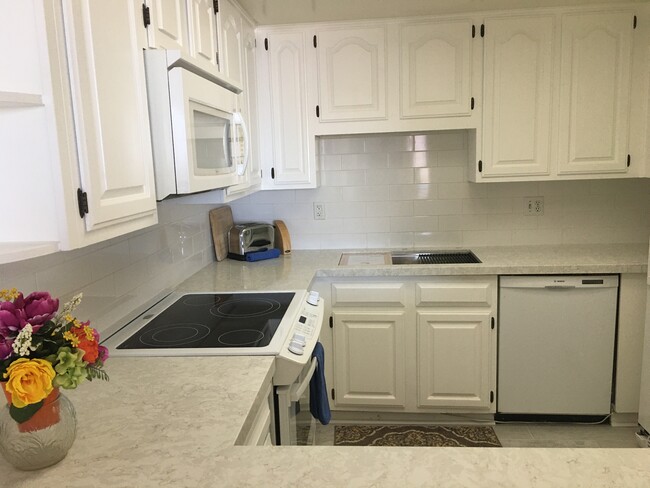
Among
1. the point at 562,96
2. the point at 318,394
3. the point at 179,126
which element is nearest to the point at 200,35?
the point at 179,126

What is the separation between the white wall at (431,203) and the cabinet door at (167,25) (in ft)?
5.07

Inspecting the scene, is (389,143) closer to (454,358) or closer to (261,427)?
(454,358)

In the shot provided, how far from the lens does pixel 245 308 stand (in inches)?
85.5

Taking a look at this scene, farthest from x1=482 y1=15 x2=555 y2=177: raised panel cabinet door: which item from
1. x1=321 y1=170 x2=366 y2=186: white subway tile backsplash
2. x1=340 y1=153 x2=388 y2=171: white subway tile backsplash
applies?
x1=321 y1=170 x2=366 y2=186: white subway tile backsplash

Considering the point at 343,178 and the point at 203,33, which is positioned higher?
the point at 203,33

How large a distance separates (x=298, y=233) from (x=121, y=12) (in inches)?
82.8

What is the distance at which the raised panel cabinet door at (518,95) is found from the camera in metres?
2.81

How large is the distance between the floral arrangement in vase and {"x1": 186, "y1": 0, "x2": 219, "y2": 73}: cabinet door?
1.04m

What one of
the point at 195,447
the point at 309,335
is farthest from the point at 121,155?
the point at 309,335

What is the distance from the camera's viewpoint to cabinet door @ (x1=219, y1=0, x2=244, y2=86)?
2.31m

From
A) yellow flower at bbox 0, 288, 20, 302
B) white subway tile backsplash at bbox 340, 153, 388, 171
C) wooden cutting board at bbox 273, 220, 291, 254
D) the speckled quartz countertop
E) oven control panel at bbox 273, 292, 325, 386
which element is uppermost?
white subway tile backsplash at bbox 340, 153, 388, 171

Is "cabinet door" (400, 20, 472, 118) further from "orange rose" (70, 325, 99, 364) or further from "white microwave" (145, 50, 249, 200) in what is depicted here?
"orange rose" (70, 325, 99, 364)

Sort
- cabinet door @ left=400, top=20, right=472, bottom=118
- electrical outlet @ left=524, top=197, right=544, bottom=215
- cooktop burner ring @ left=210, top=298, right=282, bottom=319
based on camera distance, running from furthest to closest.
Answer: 1. electrical outlet @ left=524, top=197, right=544, bottom=215
2. cabinet door @ left=400, top=20, right=472, bottom=118
3. cooktop burner ring @ left=210, top=298, right=282, bottom=319

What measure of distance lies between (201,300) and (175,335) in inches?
18.4
